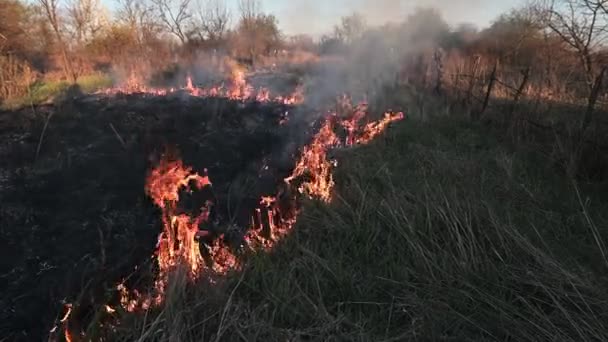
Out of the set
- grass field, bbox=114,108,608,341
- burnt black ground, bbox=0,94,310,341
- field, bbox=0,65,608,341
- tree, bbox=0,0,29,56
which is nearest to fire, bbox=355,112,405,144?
field, bbox=0,65,608,341

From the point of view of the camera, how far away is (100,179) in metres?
4.54

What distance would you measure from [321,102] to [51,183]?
5391 mm

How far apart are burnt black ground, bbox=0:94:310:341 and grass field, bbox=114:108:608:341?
0.90 meters

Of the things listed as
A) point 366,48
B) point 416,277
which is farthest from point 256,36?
point 416,277

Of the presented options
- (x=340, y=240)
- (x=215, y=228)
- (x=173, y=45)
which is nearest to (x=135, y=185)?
(x=215, y=228)

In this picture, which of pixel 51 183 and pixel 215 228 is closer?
pixel 215 228

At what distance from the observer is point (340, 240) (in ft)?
10.6

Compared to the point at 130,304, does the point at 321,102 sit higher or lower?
higher

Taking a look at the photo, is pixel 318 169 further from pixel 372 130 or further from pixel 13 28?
pixel 13 28

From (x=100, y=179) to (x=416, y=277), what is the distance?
3.76m

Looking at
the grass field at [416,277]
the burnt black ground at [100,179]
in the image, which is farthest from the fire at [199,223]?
the burnt black ground at [100,179]

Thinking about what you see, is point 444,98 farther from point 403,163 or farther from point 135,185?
point 135,185

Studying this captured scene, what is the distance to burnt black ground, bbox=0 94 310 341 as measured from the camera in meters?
2.92

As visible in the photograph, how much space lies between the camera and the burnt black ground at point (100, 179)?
9.57 feet
